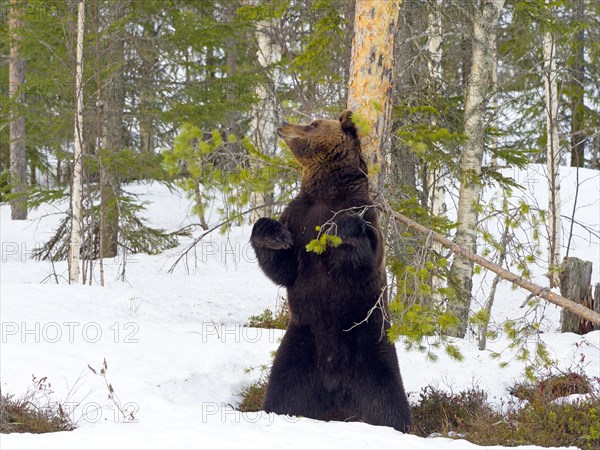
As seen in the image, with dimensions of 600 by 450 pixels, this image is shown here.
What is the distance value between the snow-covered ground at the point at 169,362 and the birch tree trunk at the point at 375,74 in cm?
210

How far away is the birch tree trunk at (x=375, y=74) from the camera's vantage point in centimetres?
619

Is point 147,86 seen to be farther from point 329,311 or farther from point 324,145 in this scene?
point 329,311

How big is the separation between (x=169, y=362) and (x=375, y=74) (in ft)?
12.1

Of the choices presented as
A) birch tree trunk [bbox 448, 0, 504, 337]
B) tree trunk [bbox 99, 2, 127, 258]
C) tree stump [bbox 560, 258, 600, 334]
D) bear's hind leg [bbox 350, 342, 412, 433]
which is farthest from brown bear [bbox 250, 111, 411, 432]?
tree trunk [bbox 99, 2, 127, 258]

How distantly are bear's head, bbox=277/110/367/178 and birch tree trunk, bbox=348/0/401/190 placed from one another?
680mm

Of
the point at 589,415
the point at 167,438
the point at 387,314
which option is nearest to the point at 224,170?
the point at 387,314

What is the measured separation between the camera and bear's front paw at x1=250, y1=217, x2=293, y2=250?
5.10 metres

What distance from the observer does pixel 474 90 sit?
10.4m

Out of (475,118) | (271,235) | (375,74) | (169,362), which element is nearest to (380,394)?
(271,235)

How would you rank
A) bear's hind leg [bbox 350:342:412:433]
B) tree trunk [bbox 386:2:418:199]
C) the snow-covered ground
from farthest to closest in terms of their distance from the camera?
tree trunk [bbox 386:2:418:199] → bear's hind leg [bbox 350:342:412:433] → the snow-covered ground

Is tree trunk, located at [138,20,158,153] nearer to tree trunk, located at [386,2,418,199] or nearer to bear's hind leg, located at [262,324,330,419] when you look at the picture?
tree trunk, located at [386,2,418,199]

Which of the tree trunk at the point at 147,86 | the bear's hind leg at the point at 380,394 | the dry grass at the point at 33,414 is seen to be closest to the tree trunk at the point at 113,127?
the tree trunk at the point at 147,86

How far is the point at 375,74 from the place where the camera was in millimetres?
6254

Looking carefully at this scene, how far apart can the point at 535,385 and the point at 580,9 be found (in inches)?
482
